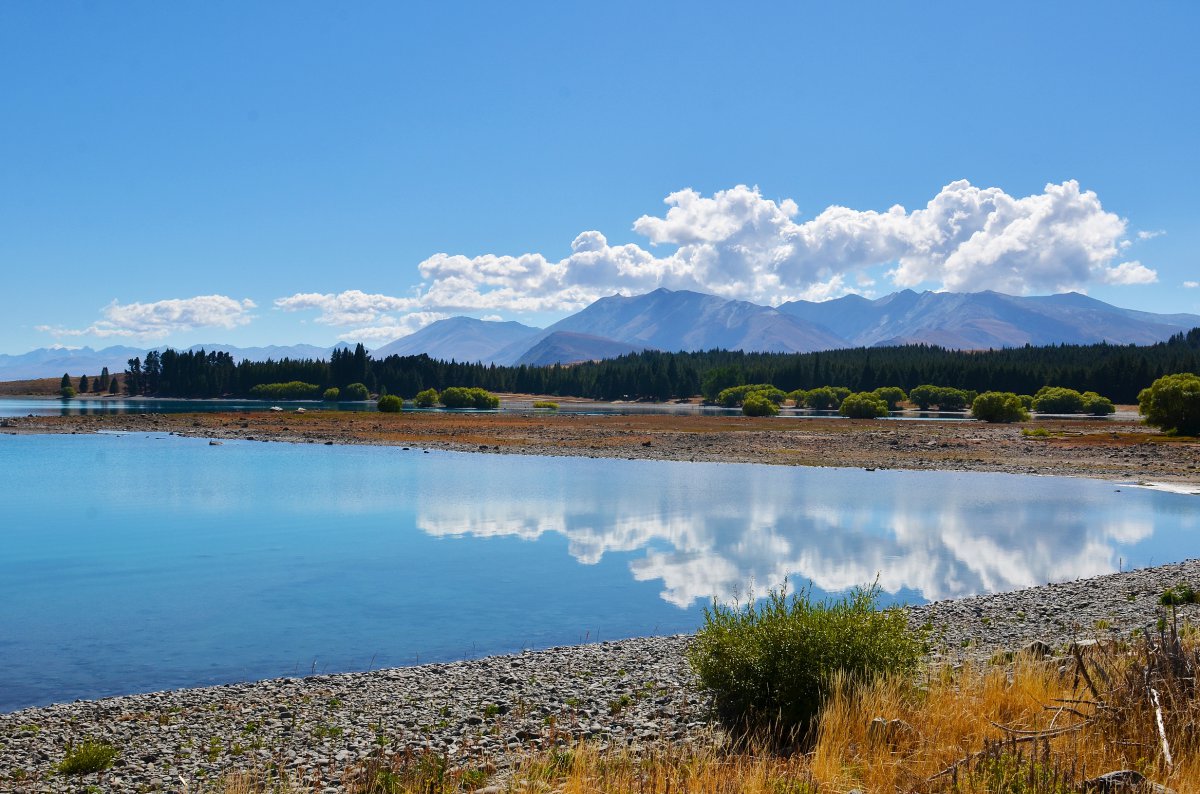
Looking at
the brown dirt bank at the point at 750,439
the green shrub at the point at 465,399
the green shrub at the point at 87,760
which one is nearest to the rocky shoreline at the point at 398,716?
the green shrub at the point at 87,760

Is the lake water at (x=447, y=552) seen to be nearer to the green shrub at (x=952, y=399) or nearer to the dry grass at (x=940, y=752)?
the dry grass at (x=940, y=752)

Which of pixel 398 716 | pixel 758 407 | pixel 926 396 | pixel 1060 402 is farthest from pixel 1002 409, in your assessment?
pixel 398 716

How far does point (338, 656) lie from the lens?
54.9ft

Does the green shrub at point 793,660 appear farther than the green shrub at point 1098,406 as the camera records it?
No

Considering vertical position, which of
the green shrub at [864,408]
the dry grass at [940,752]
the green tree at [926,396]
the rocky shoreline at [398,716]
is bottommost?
the rocky shoreline at [398,716]

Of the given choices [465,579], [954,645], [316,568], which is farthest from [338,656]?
[954,645]

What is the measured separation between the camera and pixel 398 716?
12.7m

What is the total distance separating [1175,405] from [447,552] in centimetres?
7379

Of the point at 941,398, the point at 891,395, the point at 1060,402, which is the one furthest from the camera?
the point at 891,395

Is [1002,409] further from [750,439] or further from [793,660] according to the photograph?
[793,660]

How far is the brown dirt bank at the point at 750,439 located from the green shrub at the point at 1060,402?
39.6m

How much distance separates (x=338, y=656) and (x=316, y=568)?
30.1ft

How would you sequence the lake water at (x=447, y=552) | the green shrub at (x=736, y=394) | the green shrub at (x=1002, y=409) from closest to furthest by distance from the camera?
1. the lake water at (x=447, y=552)
2. the green shrub at (x=1002, y=409)
3. the green shrub at (x=736, y=394)

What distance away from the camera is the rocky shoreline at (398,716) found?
10.8 m
